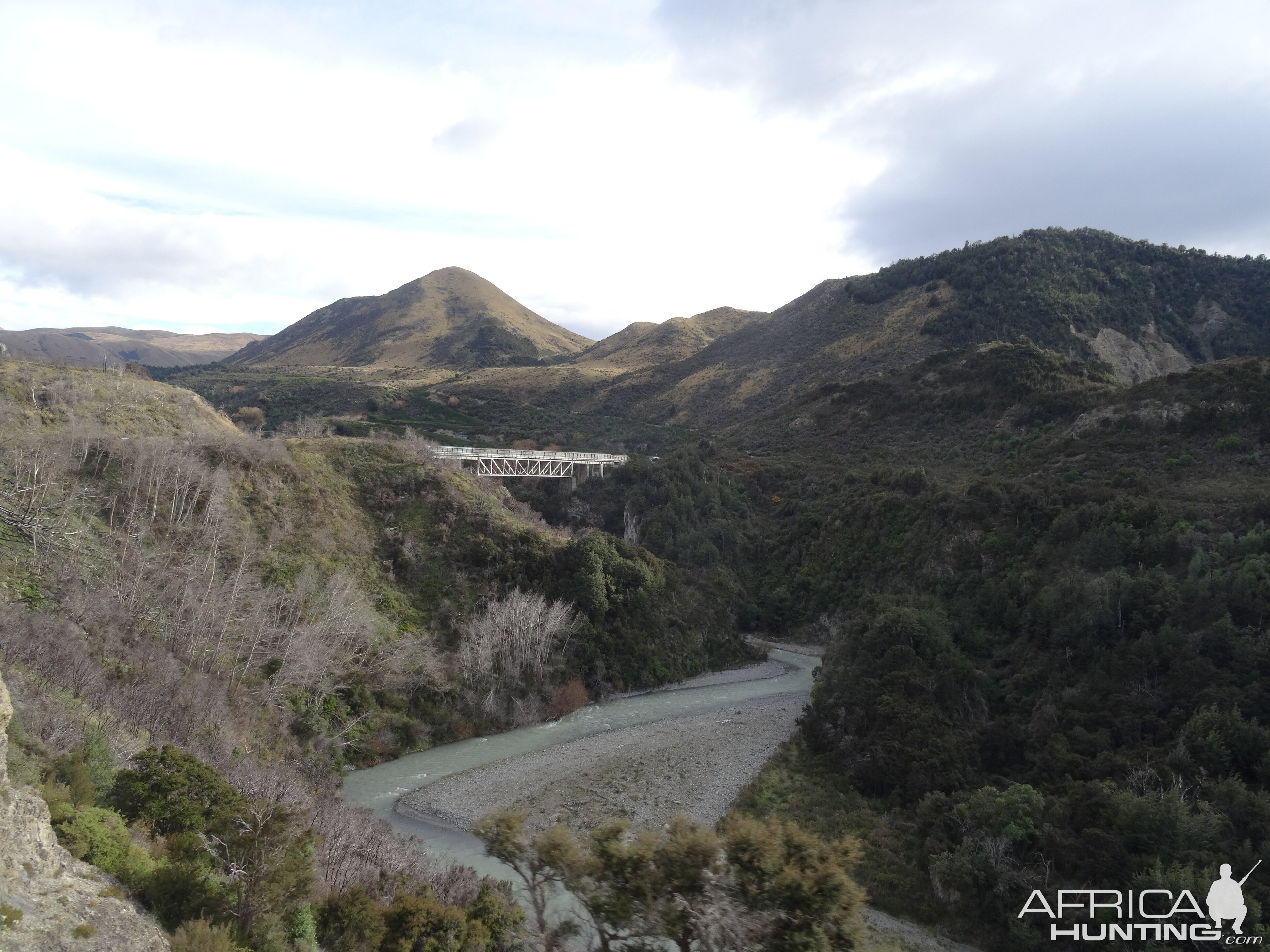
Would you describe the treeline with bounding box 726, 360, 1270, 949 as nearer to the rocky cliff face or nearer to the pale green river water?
the pale green river water

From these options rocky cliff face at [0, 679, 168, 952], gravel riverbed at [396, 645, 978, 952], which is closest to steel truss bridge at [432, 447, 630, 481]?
gravel riverbed at [396, 645, 978, 952]

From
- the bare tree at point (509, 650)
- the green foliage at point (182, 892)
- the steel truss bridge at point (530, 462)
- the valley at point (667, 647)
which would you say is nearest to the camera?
the green foliage at point (182, 892)

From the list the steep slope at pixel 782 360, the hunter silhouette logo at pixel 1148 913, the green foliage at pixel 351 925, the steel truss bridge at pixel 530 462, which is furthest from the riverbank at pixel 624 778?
the steep slope at pixel 782 360

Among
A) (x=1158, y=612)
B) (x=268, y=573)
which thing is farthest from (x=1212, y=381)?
(x=268, y=573)

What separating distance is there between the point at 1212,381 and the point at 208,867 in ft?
181

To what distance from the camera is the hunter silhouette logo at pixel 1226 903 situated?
15820 millimetres

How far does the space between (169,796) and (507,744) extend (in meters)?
17.7

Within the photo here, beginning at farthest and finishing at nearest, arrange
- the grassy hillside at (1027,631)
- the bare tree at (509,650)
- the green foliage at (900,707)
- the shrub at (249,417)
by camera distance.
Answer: the shrub at (249,417) < the bare tree at (509,650) < the green foliage at (900,707) < the grassy hillside at (1027,631)

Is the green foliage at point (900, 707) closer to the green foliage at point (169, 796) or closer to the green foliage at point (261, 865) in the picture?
the green foliage at point (261, 865)

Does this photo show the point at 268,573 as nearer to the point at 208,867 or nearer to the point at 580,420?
the point at 208,867

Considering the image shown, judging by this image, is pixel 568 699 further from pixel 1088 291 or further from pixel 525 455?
pixel 1088 291

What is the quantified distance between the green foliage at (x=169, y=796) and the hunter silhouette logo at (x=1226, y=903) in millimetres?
21859

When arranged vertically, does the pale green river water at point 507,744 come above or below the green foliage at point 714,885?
below

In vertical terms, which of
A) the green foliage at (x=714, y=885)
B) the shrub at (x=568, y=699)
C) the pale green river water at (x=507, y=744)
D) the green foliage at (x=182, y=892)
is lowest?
the pale green river water at (x=507, y=744)
